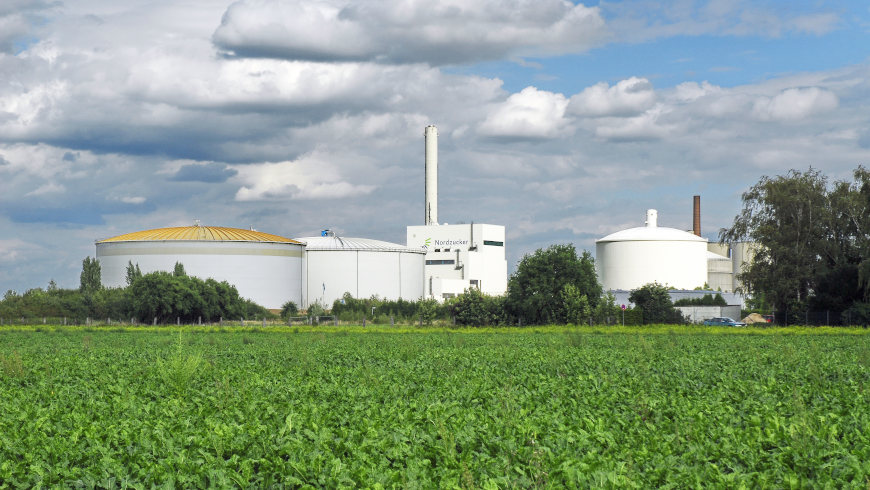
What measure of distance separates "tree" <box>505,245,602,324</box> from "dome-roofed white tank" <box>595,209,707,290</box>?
3775 cm

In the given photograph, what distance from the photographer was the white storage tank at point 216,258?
111438mm

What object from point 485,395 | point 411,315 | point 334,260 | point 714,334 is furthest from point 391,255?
point 485,395

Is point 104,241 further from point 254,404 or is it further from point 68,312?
point 254,404

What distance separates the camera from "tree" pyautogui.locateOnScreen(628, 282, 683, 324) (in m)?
72.7

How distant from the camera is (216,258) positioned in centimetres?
11194

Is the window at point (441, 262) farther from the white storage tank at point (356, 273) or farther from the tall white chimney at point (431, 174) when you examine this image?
the white storage tank at point (356, 273)

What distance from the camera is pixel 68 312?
98.1m

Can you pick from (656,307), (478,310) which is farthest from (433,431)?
(478,310)

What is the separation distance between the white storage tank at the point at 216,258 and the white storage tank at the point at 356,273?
14.8ft

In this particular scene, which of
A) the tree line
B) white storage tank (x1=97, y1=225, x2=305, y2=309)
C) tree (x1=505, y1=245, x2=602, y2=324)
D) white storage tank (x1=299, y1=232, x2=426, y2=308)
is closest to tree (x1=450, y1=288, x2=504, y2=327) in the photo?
tree (x1=505, y1=245, x2=602, y2=324)

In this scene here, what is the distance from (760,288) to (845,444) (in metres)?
63.5

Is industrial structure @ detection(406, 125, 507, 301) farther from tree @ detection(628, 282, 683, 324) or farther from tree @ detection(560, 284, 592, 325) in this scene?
tree @ detection(560, 284, 592, 325)

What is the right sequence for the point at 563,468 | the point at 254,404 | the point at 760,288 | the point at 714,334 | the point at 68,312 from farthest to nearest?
the point at 68,312 < the point at 760,288 < the point at 714,334 < the point at 254,404 < the point at 563,468

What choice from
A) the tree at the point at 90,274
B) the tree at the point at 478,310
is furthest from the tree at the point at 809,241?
the tree at the point at 90,274
